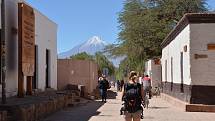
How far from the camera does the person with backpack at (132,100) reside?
12.2 meters

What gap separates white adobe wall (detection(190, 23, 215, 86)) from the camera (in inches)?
930

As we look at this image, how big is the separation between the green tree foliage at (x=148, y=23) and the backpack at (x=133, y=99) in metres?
34.9

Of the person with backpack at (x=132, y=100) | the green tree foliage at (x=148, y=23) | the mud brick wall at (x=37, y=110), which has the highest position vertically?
the green tree foliage at (x=148, y=23)

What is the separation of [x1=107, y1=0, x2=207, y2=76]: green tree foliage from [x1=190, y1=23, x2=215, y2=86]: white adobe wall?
23.2 metres

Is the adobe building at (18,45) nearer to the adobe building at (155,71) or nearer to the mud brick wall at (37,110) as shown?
the mud brick wall at (37,110)

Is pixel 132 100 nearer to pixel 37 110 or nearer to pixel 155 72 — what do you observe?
pixel 37 110

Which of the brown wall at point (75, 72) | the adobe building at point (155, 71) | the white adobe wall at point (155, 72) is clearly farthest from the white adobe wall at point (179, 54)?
the white adobe wall at point (155, 72)

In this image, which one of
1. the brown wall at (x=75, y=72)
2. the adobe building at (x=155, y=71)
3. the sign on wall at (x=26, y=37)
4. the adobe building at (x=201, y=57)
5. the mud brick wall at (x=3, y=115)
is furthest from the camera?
the adobe building at (x=155, y=71)

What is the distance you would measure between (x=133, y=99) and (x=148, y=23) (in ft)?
118

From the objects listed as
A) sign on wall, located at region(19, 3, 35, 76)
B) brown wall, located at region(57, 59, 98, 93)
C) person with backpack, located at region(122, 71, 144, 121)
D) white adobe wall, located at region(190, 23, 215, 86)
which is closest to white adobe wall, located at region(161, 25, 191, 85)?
white adobe wall, located at region(190, 23, 215, 86)

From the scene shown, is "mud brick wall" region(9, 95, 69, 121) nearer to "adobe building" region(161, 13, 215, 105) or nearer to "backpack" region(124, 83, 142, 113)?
"backpack" region(124, 83, 142, 113)

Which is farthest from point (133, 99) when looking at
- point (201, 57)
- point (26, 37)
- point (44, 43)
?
point (44, 43)

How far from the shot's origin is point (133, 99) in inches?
478

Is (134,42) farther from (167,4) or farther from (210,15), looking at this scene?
(210,15)
